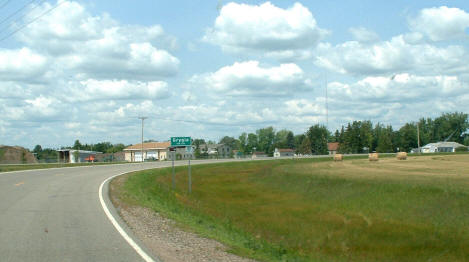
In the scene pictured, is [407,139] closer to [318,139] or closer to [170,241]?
[318,139]

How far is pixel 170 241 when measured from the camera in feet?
36.6

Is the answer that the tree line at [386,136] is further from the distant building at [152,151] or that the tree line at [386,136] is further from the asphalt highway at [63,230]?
the asphalt highway at [63,230]

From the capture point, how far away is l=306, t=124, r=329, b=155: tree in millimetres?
153350

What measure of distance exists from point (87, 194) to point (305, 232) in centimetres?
1027

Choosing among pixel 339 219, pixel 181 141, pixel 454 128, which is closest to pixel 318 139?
pixel 454 128

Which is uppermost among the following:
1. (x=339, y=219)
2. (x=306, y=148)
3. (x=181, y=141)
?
(x=181, y=141)

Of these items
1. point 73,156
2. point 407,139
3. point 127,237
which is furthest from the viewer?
point 407,139

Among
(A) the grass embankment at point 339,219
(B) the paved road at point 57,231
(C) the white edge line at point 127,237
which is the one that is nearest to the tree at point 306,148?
(A) the grass embankment at point 339,219

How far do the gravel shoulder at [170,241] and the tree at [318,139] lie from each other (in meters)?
141

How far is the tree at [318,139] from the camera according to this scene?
15335 centimetres

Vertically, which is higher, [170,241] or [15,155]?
[15,155]

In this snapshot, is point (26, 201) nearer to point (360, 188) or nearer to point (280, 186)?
point (360, 188)

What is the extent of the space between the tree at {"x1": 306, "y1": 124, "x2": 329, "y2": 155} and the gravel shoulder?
140671 millimetres

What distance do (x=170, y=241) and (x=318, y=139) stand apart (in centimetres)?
14754
